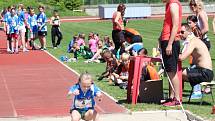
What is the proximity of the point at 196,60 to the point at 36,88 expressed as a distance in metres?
3.95

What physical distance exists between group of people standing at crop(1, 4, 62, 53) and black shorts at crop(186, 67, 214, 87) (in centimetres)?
1264

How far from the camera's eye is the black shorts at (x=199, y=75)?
10688mm

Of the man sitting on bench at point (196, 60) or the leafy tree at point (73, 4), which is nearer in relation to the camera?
the man sitting on bench at point (196, 60)

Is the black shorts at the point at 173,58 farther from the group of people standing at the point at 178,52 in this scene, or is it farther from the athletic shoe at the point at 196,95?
the athletic shoe at the point at 196,95

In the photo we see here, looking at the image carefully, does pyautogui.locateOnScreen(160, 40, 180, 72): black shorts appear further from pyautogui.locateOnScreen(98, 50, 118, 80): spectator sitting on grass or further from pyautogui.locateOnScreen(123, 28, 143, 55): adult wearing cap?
pyautogui.locateOnScreen(123, 28, 143, 55): adult wearing cap

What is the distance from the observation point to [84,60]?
19.3m

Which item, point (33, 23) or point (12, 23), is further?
point (33, 23)

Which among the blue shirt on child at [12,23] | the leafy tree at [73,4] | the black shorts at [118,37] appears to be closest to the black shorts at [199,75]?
the black shorts at [118,37]

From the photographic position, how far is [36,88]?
13055 millimetres

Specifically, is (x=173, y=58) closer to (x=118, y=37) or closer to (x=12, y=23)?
(x=118, y=37)

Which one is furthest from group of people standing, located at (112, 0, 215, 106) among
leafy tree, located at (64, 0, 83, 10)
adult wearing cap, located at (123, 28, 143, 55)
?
leafy tree, located at (64, 0, 83, 10)

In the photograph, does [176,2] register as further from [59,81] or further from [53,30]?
[53,30]

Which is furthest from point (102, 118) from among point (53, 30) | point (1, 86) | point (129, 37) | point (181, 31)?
point (53, 30)

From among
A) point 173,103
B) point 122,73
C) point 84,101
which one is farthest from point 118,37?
point 84,101
